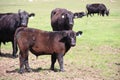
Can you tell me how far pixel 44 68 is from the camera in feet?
38.3

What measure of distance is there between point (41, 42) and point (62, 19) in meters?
5.20

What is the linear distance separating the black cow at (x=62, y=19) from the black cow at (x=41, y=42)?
392cm

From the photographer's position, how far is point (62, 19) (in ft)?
51.5

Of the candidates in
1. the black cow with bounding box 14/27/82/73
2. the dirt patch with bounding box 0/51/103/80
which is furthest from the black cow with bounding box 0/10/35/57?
the black cow with bounding box 14/27/82/73

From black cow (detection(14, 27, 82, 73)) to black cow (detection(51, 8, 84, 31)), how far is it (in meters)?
3.92

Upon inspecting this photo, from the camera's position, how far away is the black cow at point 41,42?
1048 cm

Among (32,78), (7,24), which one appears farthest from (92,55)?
(32,78)

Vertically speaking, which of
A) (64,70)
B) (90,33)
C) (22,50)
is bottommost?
(90,33)

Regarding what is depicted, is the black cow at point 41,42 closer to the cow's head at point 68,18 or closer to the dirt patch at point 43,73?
the dirt patch at point 43,73

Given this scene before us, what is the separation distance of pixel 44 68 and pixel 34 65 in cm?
67

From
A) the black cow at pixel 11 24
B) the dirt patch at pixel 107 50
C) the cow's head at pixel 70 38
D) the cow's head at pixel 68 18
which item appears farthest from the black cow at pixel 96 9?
the cow's head at pixel 70 38

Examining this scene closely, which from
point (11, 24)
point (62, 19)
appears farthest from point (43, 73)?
point (62, 19)

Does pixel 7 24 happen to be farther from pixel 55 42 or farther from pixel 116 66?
pixel 116 66

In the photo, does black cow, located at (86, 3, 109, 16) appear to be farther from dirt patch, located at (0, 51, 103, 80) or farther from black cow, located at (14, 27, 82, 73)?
black cow, located at (14, 27, 82, 73)
